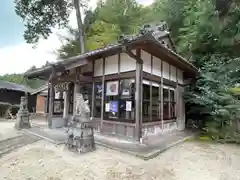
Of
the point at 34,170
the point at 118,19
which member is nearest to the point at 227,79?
the point at 34,170

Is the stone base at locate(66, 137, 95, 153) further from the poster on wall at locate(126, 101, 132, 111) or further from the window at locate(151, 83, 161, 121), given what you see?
the window at locate(151, 83, 161, 121)

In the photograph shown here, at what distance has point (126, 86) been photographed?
20.5 ft

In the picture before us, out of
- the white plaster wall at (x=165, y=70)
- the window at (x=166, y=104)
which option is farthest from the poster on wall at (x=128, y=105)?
the white plaster wall at (x=165, y=70)

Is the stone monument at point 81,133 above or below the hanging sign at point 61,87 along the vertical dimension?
below

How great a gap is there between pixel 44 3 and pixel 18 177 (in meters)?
13.3

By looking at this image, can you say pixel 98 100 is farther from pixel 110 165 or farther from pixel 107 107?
pixel 110 165

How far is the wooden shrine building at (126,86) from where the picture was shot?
5.80 meters

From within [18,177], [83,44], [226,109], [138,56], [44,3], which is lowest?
[18,177]

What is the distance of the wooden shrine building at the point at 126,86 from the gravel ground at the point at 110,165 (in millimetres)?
1457

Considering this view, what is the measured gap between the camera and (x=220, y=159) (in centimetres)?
479

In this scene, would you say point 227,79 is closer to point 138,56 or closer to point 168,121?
point 168,121

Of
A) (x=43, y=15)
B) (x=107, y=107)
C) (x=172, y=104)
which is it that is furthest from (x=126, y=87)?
(x=43, y=15)

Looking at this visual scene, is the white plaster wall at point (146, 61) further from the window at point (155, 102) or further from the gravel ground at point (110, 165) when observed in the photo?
the gravel ground at point (110, 165)

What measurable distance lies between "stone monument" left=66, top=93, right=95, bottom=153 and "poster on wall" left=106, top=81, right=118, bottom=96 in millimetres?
1676
